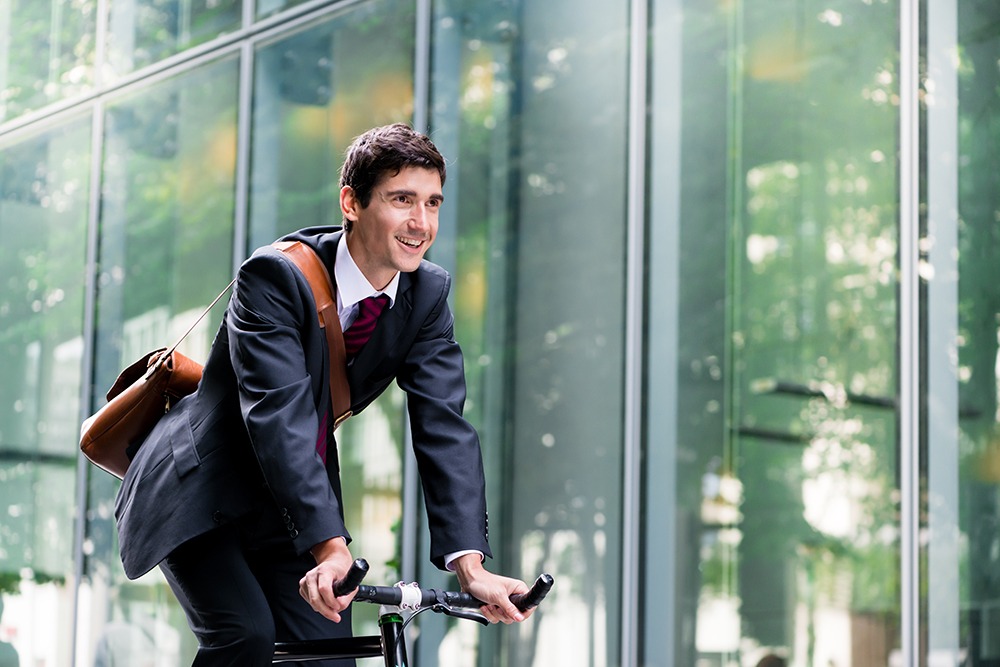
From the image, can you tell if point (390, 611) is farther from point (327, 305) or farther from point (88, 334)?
point (88, 334)

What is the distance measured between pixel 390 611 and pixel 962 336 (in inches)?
139

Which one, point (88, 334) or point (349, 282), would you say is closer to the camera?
point (349, 282)

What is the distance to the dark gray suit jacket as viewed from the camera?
2.66m

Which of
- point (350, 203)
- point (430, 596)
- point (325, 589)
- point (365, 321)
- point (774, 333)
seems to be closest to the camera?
point (325, 589)

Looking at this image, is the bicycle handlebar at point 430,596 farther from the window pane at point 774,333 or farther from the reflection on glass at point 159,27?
the reflection on glass at point 159,27

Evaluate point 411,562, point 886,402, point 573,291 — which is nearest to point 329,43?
point 573,291

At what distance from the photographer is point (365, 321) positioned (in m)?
3.01

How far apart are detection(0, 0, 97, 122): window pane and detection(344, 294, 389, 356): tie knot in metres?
8.60

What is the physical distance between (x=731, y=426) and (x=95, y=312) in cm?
600

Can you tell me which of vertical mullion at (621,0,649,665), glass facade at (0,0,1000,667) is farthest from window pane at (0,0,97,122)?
vertical mullion at (621,0,649,665)

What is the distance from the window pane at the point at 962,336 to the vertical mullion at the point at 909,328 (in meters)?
0.04

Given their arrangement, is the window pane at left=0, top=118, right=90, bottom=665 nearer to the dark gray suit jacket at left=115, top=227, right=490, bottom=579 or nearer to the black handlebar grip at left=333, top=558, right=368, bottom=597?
the dark gray suit jacket at left=115, top=227, right=490, bottom=579

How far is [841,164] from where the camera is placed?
5.92m

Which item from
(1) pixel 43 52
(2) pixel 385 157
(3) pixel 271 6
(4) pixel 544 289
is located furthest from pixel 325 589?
(1) pixel 43 52
